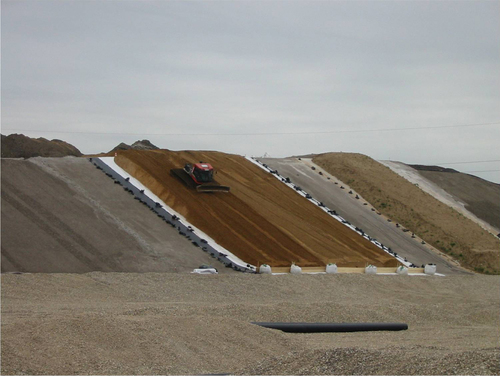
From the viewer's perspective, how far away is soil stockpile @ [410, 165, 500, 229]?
5028 cm

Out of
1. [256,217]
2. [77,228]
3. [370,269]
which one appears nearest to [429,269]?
[370,269]

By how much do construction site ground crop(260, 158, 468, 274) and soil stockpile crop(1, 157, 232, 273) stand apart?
13.7m

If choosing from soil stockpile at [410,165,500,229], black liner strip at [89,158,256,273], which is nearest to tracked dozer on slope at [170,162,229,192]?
black liner strip at [89,158,256,273]

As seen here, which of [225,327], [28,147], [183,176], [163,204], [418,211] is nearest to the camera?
[225,327]

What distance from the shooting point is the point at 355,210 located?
42688 mm

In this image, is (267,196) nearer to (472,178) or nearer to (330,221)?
(330,221)

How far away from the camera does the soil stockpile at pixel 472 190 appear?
5028 centimetres

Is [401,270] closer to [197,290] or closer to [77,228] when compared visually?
[197,290]

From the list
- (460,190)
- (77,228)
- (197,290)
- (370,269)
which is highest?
(460,190)

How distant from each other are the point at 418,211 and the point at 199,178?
1628 centimetres

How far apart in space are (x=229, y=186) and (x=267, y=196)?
2.43 m

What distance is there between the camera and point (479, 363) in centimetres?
1076

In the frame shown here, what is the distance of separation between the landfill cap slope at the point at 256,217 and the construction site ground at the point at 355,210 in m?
2.19

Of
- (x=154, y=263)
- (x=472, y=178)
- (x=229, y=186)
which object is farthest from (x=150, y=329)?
(x=472, y=178)
